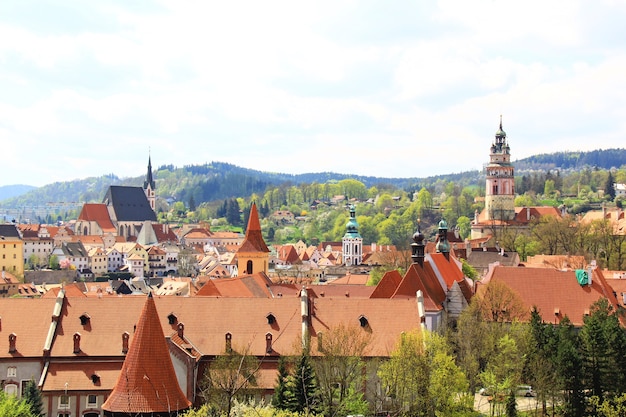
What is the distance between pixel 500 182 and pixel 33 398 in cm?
12339

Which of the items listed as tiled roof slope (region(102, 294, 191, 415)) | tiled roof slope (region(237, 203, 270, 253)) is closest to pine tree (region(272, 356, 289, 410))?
tiled roof slope (region(102, 294, 191, 415))

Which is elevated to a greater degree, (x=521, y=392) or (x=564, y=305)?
(x=564, y=305)

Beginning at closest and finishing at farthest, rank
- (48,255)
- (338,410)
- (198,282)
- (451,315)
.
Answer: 1. (338,410)
2. (451,315)
3. (198,282)
4. (48,255)

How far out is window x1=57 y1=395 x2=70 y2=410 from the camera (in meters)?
47.7

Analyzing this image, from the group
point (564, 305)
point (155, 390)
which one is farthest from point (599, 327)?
point (155, 390)

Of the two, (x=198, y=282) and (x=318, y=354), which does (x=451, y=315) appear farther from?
(x=198, y=282)

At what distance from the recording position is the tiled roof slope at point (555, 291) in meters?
67.9

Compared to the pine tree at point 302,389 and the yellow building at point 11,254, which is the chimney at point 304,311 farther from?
the yellow building at point 11,254

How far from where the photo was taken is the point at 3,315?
169 ft

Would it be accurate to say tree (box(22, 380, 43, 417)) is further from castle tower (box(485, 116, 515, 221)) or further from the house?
the house

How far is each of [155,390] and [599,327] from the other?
97.4ft

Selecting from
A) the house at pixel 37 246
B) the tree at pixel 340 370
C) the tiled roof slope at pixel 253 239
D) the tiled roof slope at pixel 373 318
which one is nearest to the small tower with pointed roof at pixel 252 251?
the tiled roof slope at pixel 253 239

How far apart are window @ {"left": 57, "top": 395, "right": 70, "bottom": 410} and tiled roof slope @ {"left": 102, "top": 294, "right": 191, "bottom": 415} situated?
31.8 feet

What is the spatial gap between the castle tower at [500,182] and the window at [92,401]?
117 metres
